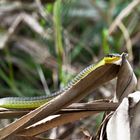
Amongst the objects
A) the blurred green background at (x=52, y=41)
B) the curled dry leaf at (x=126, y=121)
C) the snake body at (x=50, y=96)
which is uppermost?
the blurred green background at (x=52, y=41)

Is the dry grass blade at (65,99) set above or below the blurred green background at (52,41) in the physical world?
below

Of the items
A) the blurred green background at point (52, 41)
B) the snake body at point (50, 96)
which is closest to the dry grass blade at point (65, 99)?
the snake body at point (50, 96)

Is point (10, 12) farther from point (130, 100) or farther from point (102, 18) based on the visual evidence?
point (130, 100)

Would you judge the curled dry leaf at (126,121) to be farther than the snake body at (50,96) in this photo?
No

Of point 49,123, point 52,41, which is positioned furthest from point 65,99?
point 52,41

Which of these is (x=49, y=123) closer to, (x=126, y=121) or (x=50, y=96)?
(x=50, y=96)

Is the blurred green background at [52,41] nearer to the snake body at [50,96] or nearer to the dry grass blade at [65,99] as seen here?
the snake body at [50,96]

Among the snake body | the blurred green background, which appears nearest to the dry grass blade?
the snake body

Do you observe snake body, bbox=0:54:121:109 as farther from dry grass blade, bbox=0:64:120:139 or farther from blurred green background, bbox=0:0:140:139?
blurred green background, bbox=0:0:140:139
